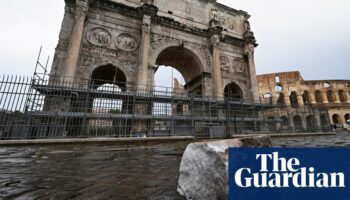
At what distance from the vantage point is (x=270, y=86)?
29.2 metres

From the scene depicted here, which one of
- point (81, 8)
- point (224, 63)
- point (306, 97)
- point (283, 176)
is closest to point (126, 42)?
point (81, 8)

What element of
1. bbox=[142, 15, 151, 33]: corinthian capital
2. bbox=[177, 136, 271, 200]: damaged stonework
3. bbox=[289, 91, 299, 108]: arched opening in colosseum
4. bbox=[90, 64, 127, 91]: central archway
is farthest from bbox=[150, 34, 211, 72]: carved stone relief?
bbox=[289, 91, 299, 108]: arched opening in colosseum

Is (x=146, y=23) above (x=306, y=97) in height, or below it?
above

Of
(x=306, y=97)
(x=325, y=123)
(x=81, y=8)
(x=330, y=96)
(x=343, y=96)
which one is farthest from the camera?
(x=306, y=97)

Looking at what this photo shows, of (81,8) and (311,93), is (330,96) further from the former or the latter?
(81,8)

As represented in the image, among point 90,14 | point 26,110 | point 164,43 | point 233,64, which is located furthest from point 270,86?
point 26,110

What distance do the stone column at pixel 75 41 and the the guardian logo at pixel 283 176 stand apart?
9.82 metres

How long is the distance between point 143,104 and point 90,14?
23.8 ft

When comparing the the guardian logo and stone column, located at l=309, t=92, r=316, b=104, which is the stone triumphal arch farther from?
stone column, located at l=309, t=92, r=316, b=104

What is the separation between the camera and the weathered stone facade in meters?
9.70

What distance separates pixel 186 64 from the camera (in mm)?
15328

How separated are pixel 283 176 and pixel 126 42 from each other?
1219cm

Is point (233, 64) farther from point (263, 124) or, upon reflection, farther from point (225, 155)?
point (225, 155)

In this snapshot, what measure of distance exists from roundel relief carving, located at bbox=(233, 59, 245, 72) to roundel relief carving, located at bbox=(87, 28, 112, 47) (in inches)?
441
